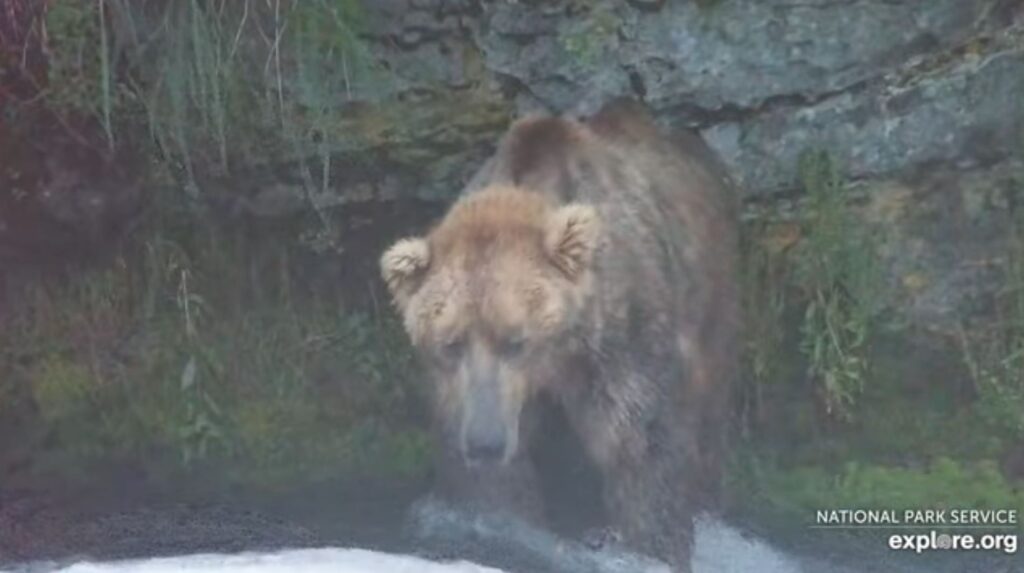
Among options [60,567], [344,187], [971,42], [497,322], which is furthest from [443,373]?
[971,42]

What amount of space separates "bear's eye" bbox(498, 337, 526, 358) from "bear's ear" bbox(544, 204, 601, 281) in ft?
0.61

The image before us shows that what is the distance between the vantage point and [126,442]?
Result: 5422 millimetres

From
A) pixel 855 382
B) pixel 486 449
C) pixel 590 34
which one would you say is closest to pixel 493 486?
pixel 486 449

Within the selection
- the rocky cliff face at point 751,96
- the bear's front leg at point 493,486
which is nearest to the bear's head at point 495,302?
the bear's front leg at point 493,486

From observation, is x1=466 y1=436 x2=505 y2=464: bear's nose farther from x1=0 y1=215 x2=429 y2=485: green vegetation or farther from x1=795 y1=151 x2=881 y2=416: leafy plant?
x1=795 y1=151 x2=881 y2=416: leafy plant

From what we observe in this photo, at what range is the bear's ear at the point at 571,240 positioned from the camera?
5.07 metres

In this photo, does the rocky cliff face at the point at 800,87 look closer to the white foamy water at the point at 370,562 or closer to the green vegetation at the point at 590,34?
the green vegetation at the point at 590,34

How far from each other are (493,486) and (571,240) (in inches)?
25.0

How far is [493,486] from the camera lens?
5.31 metres

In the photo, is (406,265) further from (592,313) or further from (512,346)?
(592,313)

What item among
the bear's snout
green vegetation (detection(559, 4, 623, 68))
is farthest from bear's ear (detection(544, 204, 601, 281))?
green vegetation (detection(559, 4, 623, 68))

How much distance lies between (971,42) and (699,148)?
674 millimetres

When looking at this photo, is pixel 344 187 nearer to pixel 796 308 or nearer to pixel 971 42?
pixel 796 308

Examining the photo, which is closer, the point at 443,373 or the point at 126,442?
the point at 443,373
